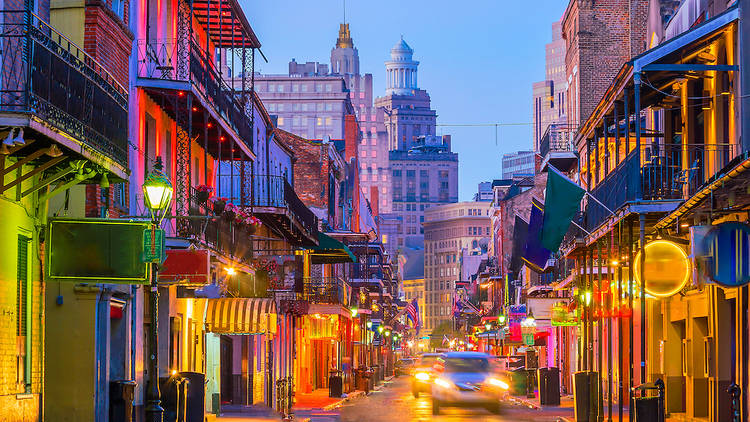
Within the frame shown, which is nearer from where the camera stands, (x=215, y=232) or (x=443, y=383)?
(x=215, y=232)

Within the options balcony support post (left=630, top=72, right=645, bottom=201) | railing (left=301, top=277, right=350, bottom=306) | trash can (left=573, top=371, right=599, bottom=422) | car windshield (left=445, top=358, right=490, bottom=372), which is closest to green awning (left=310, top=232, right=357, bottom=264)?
railing (left=301, top=277, right=350, bottom=306)

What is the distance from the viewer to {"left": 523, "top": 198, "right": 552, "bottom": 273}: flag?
122 feet

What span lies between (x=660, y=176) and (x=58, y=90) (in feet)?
43.3

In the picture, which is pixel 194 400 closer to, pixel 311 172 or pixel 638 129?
pixel 638 129

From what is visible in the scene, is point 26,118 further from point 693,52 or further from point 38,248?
point 693,52

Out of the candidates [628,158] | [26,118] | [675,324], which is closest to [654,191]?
[628,158]

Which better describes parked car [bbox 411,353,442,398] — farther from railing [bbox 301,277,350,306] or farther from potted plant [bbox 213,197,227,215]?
potted plant [bbox 213,197,227,215]

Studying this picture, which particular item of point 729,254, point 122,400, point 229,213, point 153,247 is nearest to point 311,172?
point 229,213

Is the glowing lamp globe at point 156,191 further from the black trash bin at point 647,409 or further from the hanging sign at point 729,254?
the black trash bin at point 647,409

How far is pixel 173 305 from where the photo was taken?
26.7 meters

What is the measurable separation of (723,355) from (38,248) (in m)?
14.2

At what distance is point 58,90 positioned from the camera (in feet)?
47.2

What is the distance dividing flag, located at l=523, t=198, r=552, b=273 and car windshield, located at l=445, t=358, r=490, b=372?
270 inches

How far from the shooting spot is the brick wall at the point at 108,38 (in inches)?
792
